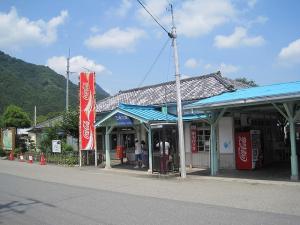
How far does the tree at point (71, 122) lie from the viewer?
26984 mm

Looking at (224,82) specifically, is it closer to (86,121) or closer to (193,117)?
(193,117)

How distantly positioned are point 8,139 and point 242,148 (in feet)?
85.4

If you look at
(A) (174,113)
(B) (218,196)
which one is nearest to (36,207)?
Answer: (B) (218,196)

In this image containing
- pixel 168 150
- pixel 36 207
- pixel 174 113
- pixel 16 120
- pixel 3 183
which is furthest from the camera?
pixel 16 120

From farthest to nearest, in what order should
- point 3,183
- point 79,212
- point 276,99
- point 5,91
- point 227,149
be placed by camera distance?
point 5,91, point 227,149, point 3,183, point 276,99, point 79,212

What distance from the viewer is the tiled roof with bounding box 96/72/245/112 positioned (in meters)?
22.7

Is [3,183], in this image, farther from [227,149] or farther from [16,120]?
[16,120]

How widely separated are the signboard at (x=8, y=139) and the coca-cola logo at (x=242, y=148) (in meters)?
24.7

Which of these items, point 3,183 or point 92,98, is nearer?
point 3,183

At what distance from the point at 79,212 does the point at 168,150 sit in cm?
932

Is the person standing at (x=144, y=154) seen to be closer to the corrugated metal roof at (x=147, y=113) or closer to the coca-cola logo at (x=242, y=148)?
the corrugated metal roof at (x=147, y=113)

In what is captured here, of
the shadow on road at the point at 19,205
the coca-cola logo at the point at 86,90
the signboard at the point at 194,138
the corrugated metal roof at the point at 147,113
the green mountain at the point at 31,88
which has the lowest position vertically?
the shadow on road at the point at 19,205

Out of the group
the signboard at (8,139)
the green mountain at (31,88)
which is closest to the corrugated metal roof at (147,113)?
the signboard at (8,139)

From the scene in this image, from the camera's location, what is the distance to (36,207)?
34.0ft
